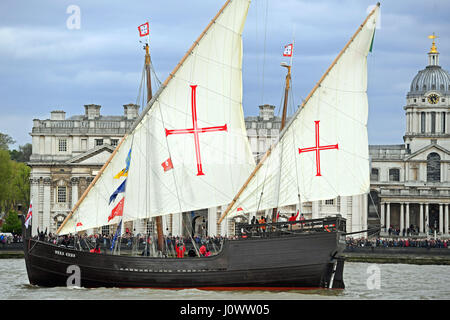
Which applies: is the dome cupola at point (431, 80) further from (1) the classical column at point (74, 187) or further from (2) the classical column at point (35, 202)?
(2) the classical column at point (35, 202)

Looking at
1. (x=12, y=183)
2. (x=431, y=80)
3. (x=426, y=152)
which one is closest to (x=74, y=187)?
(x=12, y=183)

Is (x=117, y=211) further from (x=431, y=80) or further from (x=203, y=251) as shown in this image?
(x=431, y=80)

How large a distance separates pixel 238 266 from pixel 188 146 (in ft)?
21.4

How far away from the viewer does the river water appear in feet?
134

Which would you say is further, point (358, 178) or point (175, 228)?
point (175, 228)

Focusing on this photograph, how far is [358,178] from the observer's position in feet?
153

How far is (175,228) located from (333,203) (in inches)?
617

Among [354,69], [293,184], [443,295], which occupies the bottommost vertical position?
[443,295]

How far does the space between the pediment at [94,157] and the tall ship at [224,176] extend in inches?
1878

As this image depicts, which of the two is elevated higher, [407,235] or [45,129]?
[45,129]

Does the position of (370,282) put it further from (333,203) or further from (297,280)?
(333,203)

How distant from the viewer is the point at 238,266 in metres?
42.7
